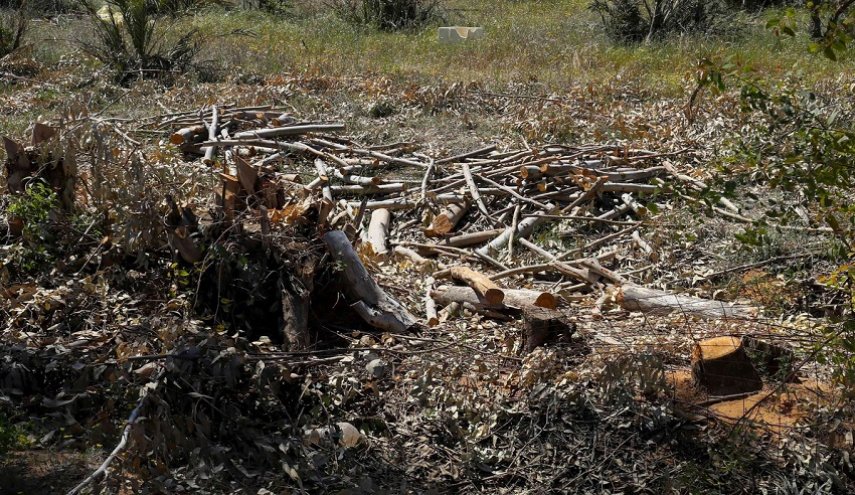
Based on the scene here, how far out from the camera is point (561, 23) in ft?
59.1

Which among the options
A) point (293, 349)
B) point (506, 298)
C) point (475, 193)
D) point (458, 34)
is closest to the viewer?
point (293, 349)

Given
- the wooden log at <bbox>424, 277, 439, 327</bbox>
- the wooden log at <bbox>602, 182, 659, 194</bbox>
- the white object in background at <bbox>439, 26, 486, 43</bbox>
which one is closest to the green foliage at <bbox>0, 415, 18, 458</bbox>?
the wooden log at <bbox>424, 277, 439, 327</bbox>

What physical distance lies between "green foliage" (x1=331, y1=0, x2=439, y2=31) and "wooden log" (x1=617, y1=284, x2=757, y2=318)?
1214 centimetres

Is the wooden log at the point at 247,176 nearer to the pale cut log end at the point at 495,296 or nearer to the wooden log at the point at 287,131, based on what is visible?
the pale cut log end at the point at 495,296

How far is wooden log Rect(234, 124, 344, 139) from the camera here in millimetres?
9164

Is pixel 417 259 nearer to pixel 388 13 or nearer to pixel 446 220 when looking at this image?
pixel 446 220

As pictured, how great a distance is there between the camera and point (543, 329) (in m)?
4.77

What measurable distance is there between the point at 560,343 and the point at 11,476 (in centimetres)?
258

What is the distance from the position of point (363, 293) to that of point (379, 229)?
2.43 meters

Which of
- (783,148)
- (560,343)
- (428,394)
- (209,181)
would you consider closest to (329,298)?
(428,394)

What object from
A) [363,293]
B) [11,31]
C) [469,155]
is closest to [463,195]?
[469,155]

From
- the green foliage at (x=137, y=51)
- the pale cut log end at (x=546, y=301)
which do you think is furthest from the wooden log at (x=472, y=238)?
the green foliage at (x=137, y=51)

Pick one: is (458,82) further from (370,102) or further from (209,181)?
(209,181)

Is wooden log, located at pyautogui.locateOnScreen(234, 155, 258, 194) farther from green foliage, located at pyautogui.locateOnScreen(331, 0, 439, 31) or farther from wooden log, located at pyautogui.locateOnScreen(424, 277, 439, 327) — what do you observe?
green foliage, located at pyautogui.locateOnScreen(331, 0, 439, 31)
